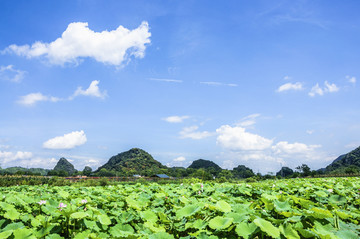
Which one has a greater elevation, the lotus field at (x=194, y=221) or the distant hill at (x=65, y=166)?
the distant hill at (x=65, y=166)

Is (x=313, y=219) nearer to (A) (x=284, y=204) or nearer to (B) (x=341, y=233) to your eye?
(B) (x=341, y=233)

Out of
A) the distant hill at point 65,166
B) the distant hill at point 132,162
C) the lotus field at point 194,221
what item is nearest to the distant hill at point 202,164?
the distant hill at point 132,162

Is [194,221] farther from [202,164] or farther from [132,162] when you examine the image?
[202,164]

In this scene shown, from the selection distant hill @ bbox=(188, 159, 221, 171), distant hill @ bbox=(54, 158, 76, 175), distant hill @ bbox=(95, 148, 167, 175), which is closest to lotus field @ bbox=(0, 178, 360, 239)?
distant hill @ bbox=(95, 148, 167, 175)

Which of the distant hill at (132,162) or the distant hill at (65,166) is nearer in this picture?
the distant hill at (132,162)

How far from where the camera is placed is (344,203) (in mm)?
3000

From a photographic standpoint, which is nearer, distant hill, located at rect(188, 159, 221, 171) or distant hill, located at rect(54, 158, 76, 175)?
distant hill, located at rect(188, 159, 221, 171)

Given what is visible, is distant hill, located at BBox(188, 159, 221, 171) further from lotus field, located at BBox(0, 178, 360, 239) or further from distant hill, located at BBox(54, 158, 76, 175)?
lotus field, located at BBox(0, 178, 360, 239)

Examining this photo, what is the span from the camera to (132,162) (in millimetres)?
147750

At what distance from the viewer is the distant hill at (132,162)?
142 metres

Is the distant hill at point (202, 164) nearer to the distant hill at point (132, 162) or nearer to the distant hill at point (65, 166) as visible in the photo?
the distant hill at point (132, 162)

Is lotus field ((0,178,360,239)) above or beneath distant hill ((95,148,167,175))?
beneath

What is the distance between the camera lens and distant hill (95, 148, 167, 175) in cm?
14175

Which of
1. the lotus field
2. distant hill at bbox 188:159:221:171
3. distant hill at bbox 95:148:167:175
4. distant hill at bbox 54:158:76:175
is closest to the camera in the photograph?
the lotus field
